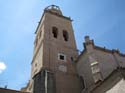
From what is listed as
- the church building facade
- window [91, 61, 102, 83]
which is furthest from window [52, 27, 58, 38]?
window [91, 61, 102, 83]

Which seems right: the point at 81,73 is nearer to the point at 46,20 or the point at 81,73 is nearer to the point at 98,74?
the point at 98,74

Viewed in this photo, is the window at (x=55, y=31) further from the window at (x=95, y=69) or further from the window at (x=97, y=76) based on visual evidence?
the window at (x=97, y=76)

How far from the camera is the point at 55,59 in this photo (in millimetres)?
Answer: 24922

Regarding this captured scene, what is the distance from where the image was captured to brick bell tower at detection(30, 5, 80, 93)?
853 inches

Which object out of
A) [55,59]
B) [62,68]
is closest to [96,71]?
[62,68]

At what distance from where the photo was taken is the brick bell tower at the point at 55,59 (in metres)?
21.7

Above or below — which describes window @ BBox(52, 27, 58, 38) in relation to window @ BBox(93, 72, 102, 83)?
above

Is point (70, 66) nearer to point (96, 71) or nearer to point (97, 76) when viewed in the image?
point (96, 71)

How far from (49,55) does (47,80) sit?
4.42 m

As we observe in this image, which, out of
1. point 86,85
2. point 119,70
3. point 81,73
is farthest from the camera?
point 81,73

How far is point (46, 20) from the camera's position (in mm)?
30391

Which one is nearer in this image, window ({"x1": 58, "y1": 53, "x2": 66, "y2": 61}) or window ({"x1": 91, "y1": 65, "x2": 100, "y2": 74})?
window ({"x1": 91, "y1": 65, "x2": 100, "y2": 74})

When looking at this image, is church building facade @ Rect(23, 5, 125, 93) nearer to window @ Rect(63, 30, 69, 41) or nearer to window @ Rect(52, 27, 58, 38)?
window @ Rect(52, 27, 58, 38)

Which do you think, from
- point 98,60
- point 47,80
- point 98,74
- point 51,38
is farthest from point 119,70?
point 51,38
